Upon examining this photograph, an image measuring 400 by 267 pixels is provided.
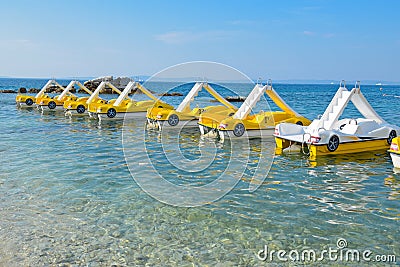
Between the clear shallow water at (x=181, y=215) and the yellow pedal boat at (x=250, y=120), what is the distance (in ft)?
12.4

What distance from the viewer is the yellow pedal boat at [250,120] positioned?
52.4ft

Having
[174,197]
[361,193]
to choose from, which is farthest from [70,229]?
[361,193]

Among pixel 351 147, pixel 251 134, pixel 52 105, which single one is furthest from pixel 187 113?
pixel 52 105

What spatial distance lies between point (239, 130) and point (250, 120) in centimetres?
114

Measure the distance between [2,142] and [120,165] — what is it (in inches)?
273

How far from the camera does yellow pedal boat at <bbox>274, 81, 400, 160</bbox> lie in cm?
1282

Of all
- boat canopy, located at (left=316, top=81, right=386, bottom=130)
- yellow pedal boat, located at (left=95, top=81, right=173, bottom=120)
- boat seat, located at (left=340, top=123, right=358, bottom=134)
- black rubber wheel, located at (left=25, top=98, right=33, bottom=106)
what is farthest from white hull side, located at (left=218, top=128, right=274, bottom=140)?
black rubber wheel, located at (left=25, top=98, right=33, bottom=106)

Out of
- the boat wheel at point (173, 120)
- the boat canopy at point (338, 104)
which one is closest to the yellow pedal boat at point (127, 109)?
the boat wheel at point (173, 120)

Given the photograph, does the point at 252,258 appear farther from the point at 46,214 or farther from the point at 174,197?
the point at 46,214

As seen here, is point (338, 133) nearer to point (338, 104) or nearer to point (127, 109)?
point (338, 104)

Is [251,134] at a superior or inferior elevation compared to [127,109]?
inferior

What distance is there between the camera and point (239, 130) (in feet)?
52.5

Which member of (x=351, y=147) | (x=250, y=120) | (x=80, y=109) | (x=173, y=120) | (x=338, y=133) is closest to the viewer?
(x=338, y=133)

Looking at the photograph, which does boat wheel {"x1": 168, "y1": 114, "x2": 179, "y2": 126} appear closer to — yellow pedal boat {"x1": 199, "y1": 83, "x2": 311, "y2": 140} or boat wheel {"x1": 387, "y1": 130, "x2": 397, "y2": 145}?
yellow pedal boat {"x1": 199, "y1": 83, "x2": 311, "y2": 140}
